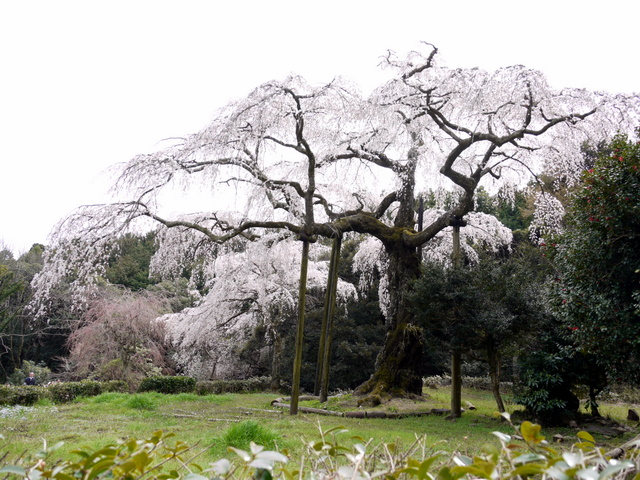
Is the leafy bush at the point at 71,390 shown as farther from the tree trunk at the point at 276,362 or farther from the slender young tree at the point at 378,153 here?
the tree trunk at the point at 276,362

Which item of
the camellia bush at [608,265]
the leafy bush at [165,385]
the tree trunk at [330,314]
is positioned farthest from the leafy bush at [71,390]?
the camellia bush at [608,265]

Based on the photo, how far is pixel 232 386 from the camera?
16.2 metres

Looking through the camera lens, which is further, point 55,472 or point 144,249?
point 144,249

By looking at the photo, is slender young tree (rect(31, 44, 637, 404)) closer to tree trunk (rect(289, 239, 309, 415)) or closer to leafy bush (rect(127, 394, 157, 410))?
tree trunk (rect(289, 239, 309, 415))

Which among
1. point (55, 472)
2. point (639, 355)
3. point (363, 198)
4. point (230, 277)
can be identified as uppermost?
point (363, 198)

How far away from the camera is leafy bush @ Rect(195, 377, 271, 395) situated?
15281 mm

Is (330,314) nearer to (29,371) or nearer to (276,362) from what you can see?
(276,362)

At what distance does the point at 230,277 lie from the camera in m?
15.5

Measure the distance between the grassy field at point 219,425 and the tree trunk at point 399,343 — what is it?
1.57 feet

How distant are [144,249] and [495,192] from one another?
20610 millimetres

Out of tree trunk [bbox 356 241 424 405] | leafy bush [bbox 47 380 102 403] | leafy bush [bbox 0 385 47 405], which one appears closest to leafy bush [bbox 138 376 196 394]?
leafy bush [bbox 47 380 102 403]

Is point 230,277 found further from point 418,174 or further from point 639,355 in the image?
point 639,355

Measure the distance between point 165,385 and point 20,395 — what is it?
13.6 feet

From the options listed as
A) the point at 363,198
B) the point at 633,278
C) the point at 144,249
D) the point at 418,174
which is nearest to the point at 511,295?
the point at 633,278
